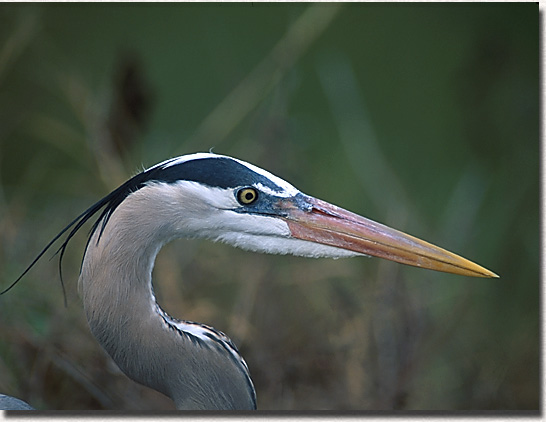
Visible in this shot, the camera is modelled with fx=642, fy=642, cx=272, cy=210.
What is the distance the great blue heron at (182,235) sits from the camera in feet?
3.38

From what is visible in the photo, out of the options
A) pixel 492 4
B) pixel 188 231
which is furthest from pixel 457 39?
pixel 188 231

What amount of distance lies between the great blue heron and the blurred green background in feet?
1.52

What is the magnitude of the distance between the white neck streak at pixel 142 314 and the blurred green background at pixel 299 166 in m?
0.45

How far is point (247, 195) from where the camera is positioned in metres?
1.03

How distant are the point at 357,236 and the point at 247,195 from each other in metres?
0.20

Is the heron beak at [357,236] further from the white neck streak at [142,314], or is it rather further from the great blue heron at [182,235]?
the white neck streak at [142,314]

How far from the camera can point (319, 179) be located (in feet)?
6.95

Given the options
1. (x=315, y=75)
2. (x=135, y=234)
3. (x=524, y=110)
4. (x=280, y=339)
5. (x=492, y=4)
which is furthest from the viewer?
(x=315, y=75)

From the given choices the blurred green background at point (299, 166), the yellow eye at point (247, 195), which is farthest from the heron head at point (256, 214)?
the blurred green background at point (299, 166)

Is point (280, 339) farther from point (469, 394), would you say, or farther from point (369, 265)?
point (469, 394)

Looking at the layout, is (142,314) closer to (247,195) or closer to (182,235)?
(182,235)

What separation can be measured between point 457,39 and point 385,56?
0.83 ft

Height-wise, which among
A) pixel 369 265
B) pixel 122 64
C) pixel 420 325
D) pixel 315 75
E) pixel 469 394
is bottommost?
pixel 469 394

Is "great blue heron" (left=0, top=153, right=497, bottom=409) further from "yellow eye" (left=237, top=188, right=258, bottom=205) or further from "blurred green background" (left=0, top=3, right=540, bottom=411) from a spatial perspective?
"blurred green background" (left=0, top=3, right=540, bottom=411)
